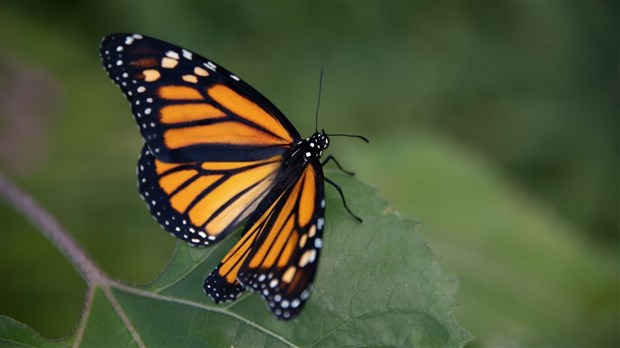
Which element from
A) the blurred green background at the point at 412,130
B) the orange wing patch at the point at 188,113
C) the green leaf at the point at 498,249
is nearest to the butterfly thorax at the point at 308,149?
the orange wing patch at the point at 188,113

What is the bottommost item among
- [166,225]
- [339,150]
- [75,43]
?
[166,225]

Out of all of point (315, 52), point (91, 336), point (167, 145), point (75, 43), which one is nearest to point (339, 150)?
point (315, 52)

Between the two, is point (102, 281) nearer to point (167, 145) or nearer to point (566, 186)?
point (167, 145)

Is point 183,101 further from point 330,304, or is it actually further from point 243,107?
point 330,304

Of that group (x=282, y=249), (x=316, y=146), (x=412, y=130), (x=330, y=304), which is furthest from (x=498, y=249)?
(x=282, y=249)

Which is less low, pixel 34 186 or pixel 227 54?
pixel 227 54

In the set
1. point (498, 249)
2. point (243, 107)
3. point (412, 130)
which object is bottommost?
point (243, 107)
